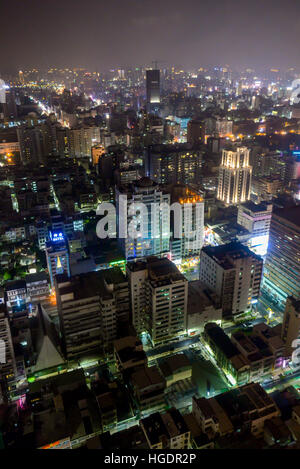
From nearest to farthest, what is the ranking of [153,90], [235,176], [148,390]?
[148,390], [235,176], [153,90]

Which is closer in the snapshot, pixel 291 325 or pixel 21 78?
pixel 291 325

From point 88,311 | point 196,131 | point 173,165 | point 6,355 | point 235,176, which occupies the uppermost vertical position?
point 196,131

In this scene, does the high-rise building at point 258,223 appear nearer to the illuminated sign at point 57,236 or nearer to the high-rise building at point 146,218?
the high-rise building at point 146,218

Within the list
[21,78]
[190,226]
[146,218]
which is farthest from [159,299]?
[21,78]

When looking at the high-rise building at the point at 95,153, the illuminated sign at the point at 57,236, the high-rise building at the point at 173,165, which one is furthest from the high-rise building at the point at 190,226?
the high-rise building at the point at 95,153

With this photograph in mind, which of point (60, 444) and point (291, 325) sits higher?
point (291, 325)

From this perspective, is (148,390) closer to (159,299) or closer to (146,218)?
(159,299)

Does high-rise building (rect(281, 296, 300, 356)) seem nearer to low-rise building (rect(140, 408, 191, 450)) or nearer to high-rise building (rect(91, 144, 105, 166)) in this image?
low-rise building (rect(140, 408, 191, 450))
